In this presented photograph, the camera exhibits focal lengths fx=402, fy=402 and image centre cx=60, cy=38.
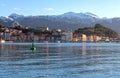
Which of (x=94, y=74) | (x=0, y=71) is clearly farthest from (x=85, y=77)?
(x=0, y=71)

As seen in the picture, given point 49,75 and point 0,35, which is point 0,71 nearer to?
point 49,75

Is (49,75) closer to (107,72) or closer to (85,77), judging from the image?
(85,77)

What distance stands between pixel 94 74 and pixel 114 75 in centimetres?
139

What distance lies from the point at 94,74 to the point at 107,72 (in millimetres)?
1501

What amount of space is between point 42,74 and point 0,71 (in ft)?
10.6

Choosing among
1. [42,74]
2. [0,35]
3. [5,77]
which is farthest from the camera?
[0,35]

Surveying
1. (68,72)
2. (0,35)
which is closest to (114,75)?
(68,72)

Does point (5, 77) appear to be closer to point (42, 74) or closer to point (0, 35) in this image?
point (42, 74)

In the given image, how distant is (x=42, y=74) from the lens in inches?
1029

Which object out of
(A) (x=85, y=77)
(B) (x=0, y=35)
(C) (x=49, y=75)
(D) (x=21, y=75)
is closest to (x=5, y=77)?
(D) (x=21, y=75)

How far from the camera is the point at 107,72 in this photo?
2767cm

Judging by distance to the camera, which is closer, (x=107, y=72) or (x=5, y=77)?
(x=5, y=77)

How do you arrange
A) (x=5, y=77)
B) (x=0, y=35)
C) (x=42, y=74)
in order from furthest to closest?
(x=0, y=35) → (x=42, y=74) → (x=5, y=77)

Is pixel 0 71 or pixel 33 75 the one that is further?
pixel 0 71
